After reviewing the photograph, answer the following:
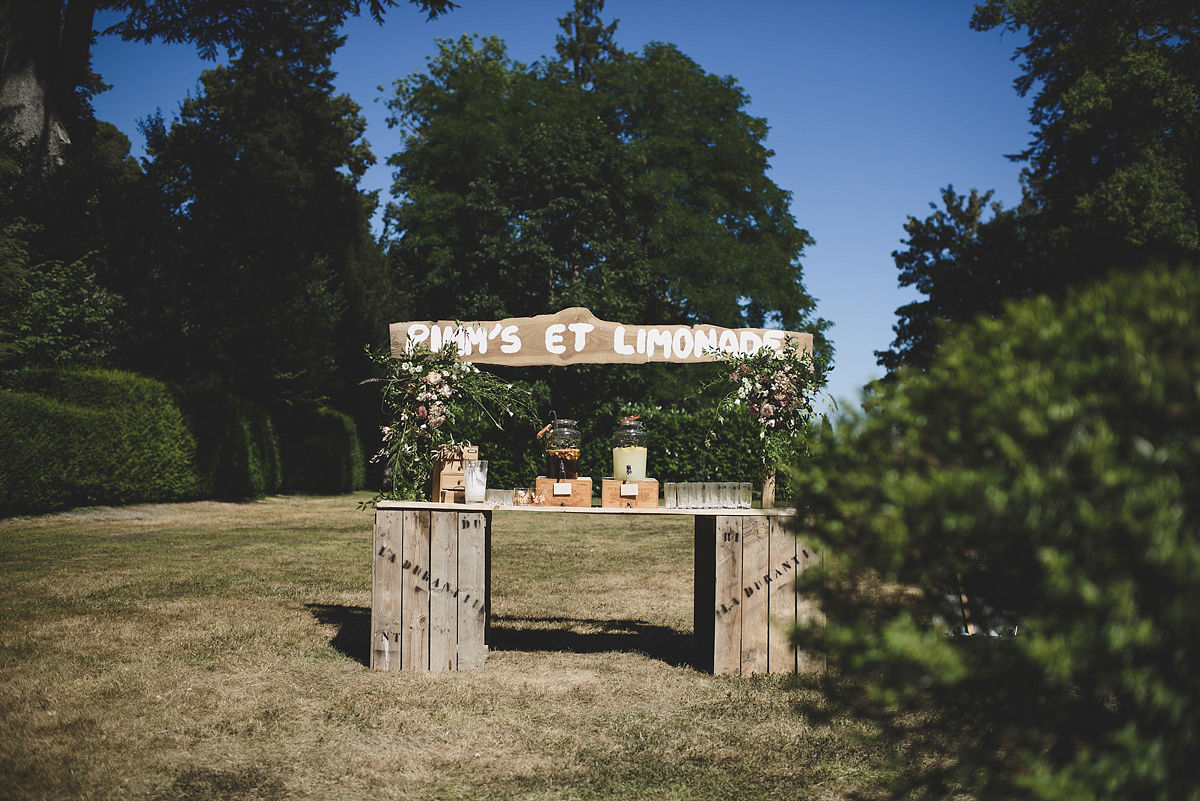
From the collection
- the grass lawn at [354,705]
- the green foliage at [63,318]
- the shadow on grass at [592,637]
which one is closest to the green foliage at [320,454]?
the green foliage at [63,318]

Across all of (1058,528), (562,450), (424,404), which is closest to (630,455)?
(562,450)

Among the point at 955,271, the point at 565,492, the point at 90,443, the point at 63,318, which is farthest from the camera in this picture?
the point at 955,271

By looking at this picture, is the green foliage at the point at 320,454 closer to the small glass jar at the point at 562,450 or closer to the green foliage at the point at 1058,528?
the small glass jar at the point at 562,450

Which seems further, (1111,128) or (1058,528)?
(1111,128)

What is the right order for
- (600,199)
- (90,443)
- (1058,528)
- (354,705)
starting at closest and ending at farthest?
(1058,528) < (354,705) < (90,443) < (600,199)

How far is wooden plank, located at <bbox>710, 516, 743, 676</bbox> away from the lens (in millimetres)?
5090

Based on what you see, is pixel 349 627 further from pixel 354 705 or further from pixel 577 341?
pixel 577 341

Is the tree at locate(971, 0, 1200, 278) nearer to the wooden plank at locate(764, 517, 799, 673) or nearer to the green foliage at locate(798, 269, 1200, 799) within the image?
the wooden plank at locate(764, 517, 799, 673)

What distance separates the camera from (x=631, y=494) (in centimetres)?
541

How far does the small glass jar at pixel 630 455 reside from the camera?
18.1 feet

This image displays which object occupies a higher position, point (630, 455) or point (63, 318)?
point (63, 318)

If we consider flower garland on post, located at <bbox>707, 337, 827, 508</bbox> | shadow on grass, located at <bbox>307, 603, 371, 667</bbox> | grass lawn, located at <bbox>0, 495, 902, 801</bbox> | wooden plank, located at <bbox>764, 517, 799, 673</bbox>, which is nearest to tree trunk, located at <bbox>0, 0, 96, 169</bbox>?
grass lawn, located at <bbox>0, 495, 902, 801</bbox>

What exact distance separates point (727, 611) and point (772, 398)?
1.46m

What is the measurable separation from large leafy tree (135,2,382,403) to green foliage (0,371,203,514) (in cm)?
329
